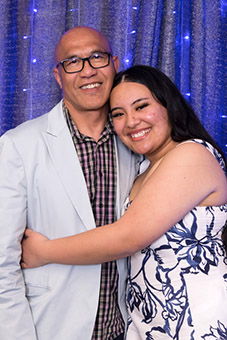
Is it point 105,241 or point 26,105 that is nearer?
point 105,241

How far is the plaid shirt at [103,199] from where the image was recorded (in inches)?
59.4

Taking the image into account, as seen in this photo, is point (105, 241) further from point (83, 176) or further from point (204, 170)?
point (204, 170)

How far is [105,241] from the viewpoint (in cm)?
131

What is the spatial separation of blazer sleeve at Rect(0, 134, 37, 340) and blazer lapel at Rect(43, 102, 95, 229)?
5.2 inches

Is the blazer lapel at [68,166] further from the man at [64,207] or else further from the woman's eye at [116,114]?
the woman's eye at [116,114]

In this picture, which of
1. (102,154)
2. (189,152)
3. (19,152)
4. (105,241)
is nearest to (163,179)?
(189,152)

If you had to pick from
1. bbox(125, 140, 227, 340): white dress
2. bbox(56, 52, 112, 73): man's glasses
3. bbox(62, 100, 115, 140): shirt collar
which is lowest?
bbox(125, 140, 227, 340): white dress

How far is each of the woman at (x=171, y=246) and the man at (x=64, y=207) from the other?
0.07m

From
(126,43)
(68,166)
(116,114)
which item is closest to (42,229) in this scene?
(68,166)

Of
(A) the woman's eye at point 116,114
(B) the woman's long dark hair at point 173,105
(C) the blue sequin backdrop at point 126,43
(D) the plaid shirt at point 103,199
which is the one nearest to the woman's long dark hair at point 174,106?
(B) the woman's long dark hair at point 173,105

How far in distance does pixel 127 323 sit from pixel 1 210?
0.62m

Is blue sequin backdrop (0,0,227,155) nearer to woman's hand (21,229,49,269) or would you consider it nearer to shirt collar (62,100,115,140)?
shirt collar (62,100,115,140)

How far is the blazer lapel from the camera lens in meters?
Result: 1.45

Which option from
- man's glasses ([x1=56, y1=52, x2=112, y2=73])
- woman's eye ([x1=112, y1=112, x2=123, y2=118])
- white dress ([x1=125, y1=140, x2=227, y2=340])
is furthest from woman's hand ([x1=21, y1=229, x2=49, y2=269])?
man's glasses ([x1=56, y1=52, x2=112, y2=73])
